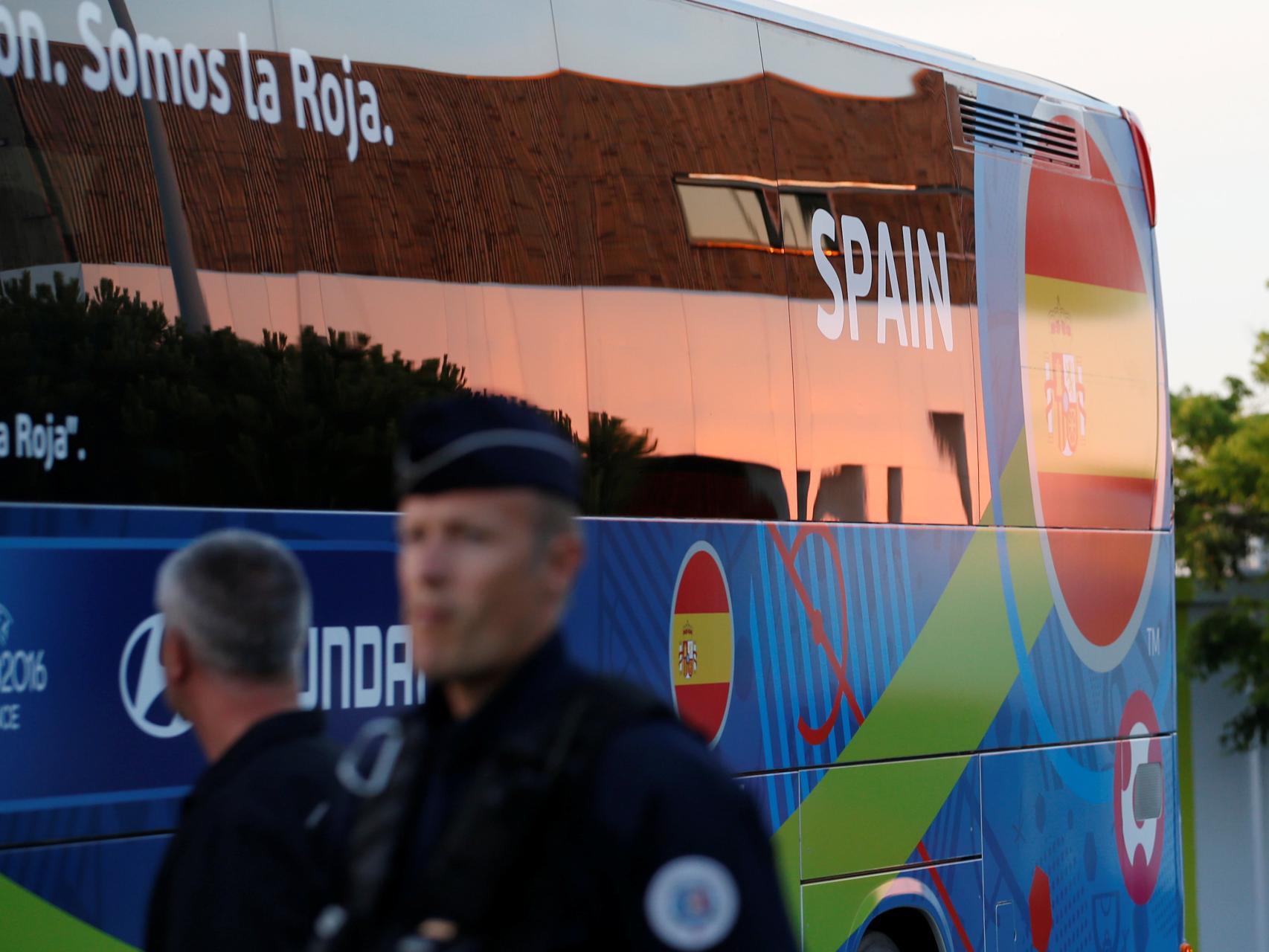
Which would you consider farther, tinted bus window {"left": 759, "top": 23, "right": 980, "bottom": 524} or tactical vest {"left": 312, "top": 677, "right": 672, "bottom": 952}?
tinted bus window {"left": 759, "top": 23, "right": 980, "bottom": 524}

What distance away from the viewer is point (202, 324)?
492cm

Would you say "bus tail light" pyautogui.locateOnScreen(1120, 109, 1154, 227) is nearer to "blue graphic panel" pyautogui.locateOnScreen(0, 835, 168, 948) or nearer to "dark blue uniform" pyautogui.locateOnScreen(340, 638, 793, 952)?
"blue graphic panel" pyautogui.locateOnScreen(0, 835, 168, 948)

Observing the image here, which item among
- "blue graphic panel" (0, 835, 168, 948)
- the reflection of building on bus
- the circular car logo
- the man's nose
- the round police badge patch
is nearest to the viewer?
the round police badge patch

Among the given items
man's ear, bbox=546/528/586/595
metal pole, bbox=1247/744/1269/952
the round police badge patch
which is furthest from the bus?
metal pole, bbox=1247/744/1269/952

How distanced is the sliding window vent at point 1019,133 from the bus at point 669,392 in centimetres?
2

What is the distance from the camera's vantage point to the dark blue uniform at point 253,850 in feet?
7.66

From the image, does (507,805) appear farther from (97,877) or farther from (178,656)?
(97,877)

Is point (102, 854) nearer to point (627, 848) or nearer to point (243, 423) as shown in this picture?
point (243, 423)

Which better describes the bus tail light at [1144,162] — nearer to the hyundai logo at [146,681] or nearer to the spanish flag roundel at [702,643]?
the spanish flag roundel at [702,643]

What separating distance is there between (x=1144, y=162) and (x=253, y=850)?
7.93m

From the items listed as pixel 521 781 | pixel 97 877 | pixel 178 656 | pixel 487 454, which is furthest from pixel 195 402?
pixel 521 781

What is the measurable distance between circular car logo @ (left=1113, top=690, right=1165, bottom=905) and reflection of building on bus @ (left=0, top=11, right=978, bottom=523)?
184cm

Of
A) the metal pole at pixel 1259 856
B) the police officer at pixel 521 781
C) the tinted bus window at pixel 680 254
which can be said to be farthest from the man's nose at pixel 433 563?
the metal pole at pixel 1259 856

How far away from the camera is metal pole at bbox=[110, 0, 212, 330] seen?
4875mm
